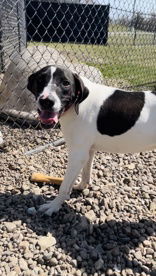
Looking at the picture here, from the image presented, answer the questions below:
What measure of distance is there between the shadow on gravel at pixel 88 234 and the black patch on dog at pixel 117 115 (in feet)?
2.46

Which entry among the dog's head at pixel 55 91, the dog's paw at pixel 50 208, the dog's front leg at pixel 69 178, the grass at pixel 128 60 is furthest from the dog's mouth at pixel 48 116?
the grass at pixel 128 60

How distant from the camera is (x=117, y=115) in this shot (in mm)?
2730

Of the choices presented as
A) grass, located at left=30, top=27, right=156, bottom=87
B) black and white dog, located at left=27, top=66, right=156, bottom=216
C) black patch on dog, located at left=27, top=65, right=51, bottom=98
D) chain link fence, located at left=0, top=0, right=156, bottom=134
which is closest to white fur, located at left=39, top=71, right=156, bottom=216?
black and white dog, located at left=27, top=66, right=156, bottom=216

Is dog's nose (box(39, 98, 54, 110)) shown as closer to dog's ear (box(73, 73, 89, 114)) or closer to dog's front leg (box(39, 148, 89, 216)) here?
dog's ear (box(73, 73, 89, 114))

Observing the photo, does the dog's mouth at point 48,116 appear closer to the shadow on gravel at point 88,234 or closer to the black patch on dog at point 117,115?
the black patch on dog at point 117,115

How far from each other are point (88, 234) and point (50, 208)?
15.0 inches

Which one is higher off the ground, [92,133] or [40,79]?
[40,79]

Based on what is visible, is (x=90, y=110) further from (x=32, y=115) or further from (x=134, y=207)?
(x=32, y=115)

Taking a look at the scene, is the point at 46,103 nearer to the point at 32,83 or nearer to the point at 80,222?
the point at 32,83

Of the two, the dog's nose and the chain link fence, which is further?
the chain link fence

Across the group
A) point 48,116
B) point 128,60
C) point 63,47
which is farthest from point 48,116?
point 128,60

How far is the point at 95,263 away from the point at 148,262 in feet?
1.29

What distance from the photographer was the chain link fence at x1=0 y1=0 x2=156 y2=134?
4684 millimetres

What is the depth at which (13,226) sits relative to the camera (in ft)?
8.66
